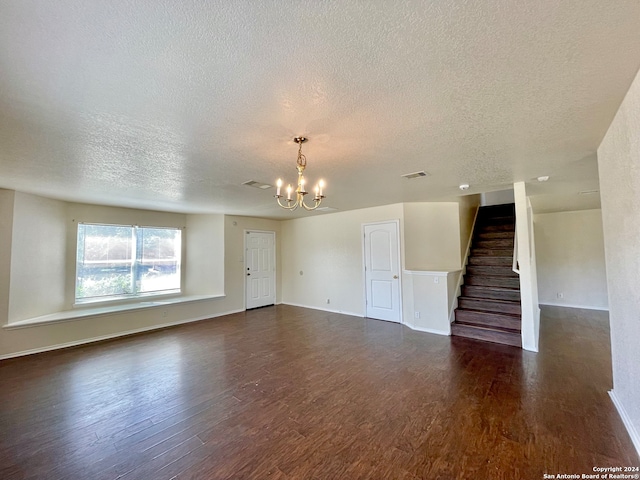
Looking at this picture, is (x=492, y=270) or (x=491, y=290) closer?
(x=491, y=290)

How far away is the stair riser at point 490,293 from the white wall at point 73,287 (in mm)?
5136

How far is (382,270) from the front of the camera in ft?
19.1

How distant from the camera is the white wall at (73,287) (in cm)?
396

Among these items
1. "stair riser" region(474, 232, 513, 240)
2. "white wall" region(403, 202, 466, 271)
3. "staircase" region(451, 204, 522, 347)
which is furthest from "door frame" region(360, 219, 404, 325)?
"stair riser" region(474, 232, 513, 240)

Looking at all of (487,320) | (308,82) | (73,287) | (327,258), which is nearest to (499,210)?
(487,320)

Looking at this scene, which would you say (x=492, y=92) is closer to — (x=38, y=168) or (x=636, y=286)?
(x=636, y=286)

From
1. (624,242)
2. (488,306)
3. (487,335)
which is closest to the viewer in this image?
(624,242)

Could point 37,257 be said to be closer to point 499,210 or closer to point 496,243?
point 496,243

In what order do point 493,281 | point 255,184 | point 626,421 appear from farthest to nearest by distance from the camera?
point 493,281 → point 255,184 → point 626,421

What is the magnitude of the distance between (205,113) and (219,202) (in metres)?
3.39

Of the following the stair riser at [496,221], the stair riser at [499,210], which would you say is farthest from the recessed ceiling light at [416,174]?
the stair riser at [499,210]

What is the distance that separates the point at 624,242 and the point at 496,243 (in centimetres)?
414

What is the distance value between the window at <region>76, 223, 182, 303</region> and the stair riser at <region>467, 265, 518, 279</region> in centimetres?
670

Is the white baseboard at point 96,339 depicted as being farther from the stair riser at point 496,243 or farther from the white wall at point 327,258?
the stair riser at point 496,243
